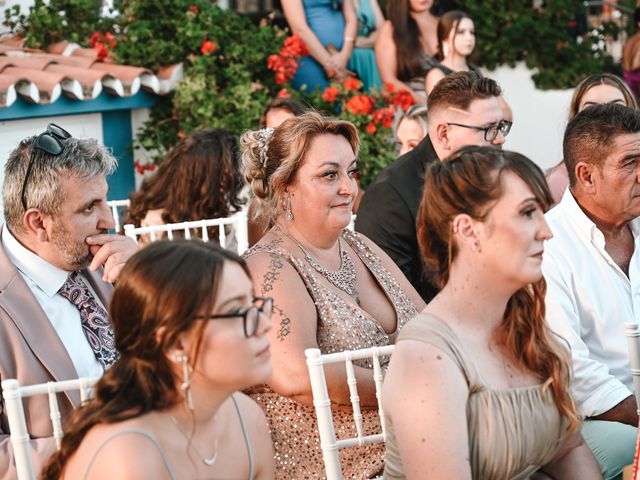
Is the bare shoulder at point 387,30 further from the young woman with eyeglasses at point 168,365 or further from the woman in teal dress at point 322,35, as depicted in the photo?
the young woman with eyeglasses at point 168,365

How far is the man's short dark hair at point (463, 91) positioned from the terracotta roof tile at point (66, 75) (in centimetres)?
280

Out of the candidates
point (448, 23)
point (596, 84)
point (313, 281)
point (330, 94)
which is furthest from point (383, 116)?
point (313, 281)

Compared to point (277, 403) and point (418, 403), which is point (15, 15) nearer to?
point (277, 403)

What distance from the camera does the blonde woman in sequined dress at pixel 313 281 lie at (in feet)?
12.1

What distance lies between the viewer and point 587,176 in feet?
13.8

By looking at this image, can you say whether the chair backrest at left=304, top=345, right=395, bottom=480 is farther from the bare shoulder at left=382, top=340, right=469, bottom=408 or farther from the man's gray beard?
the man's gray beard

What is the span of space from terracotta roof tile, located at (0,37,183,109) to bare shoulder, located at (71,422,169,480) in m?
4.49

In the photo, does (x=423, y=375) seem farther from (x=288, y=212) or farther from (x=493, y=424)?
(x=288, y=212)

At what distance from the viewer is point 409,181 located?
16.9ft

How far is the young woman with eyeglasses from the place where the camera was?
2592mm

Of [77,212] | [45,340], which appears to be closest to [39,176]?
[77,212]

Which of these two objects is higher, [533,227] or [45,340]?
[533,227]

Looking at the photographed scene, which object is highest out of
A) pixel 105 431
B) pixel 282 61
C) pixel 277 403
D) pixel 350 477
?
pixel 282 61

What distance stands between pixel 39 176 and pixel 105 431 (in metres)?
1.36
